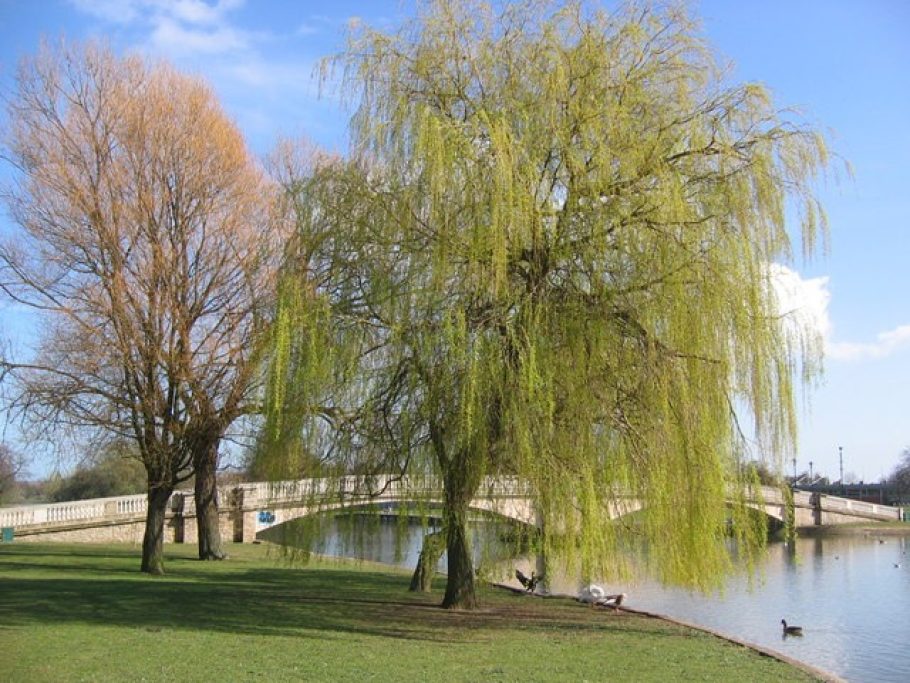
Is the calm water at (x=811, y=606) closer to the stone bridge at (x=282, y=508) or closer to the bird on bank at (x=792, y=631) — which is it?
the bird on bank at (x=792, y=631)

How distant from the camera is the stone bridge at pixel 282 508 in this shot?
37.8ft

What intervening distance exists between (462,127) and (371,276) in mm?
2292

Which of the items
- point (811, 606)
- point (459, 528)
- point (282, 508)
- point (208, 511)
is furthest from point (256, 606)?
point (811, 606)

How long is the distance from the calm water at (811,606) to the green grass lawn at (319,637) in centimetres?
91

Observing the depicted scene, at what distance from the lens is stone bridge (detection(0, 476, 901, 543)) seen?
37.8 ft

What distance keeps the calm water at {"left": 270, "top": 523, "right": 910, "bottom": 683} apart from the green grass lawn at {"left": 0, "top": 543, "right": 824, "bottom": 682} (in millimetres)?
912

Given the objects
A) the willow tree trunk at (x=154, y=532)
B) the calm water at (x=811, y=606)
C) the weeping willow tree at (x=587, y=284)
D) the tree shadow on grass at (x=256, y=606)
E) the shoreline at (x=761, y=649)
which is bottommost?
the calm water at (x=811, y=606)

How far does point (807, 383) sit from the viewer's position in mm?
10812

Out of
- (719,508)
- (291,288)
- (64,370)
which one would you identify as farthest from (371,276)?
(64,370)

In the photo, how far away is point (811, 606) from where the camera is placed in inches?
802

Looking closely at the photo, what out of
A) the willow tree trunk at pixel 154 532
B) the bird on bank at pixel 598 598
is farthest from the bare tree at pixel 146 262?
the bird on bank at pixel 598 598

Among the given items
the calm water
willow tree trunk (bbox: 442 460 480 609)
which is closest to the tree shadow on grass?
willow tree trunk (bbox: 442 460 480 609)

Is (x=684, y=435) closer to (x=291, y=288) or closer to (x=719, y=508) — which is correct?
(x=719, y=508)

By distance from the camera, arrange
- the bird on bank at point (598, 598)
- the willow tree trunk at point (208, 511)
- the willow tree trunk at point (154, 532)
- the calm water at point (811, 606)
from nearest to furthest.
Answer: the calm water at point (811, 606) < the bird on bank at point (598, 598) < the willow tree trunk at point (154, 532) < the willow tree trunk at point (208, 511)
